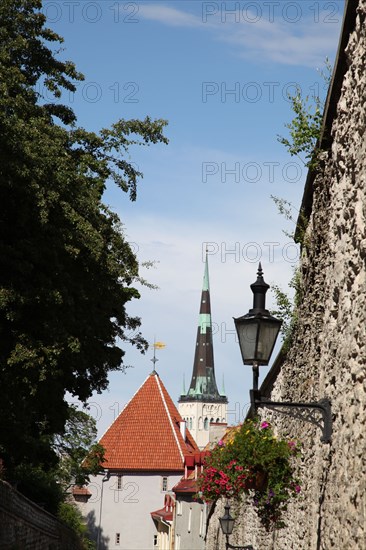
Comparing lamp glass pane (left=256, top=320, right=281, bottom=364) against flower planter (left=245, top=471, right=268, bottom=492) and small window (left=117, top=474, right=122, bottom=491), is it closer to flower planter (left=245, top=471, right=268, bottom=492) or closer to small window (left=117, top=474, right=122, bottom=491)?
flower planter (left=245, top=471, right=268, bottom=492)

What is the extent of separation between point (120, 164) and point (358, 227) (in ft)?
47.4

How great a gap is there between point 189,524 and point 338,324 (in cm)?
4504

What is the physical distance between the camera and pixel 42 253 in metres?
17.0

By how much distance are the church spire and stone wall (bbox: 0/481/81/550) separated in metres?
Result: 104

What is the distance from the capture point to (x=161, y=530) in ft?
208

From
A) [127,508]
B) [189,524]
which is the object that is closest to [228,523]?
[189,524]

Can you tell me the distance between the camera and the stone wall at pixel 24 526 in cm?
1944

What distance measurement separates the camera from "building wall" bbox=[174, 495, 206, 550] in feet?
162

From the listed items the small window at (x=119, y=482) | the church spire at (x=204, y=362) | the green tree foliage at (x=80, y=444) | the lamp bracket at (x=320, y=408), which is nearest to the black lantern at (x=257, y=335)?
the lamp bracket at (x=320, y=408)

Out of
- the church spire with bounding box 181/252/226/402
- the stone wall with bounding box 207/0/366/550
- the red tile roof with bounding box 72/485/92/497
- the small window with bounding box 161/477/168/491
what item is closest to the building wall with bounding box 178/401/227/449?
the church spire with bounding box 181/252/226/402

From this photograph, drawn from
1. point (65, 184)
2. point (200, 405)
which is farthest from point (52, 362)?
point (200, 405)

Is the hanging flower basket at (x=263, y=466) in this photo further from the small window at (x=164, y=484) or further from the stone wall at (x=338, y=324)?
the small window at (x=164, y=484)

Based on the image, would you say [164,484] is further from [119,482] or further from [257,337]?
[257,337]

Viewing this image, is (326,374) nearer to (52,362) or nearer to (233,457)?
(233,457)
